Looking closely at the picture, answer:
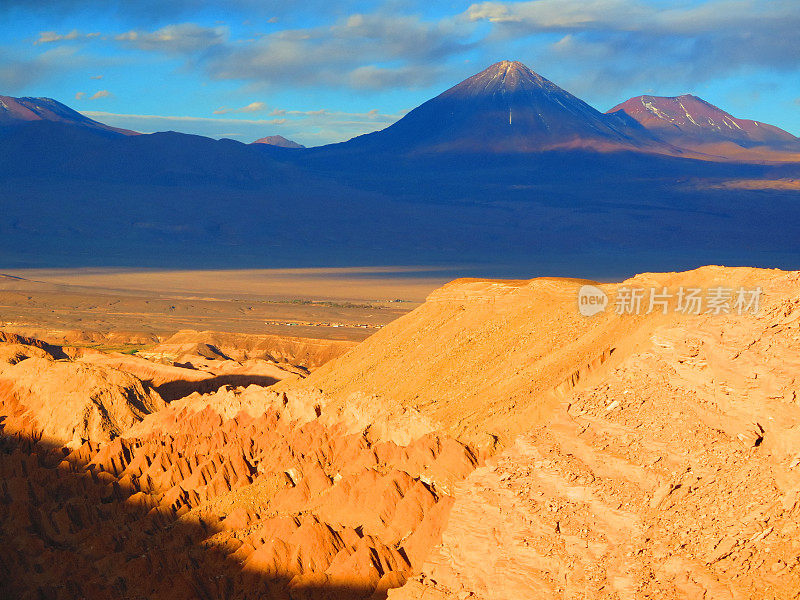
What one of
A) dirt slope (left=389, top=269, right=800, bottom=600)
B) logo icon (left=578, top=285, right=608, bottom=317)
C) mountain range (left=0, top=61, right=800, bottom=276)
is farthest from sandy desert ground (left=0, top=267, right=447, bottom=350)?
dirt slope (left=389, top=269, right=800, bottom=600)

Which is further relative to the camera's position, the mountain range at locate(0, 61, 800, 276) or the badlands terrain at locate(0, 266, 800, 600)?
the mountain range at locate(0, 61, 800, 276)

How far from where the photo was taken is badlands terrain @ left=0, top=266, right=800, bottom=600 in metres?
15.0

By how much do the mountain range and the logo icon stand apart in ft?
290

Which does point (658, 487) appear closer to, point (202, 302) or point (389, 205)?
point (202, 302)

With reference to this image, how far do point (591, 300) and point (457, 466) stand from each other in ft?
21.3

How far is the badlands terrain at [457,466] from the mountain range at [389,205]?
86590mm

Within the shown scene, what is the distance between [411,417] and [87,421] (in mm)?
14529

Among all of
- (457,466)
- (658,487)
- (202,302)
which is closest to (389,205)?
(202,302)

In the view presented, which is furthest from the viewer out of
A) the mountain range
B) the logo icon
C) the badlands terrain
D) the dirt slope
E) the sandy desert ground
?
the mountain range

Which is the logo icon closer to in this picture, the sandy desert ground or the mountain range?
the sandy desert ground

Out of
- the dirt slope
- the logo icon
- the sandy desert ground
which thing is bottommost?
the sandy desert ground

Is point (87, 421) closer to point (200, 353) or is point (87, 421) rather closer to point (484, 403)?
point (484, 403)

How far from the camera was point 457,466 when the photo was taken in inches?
805

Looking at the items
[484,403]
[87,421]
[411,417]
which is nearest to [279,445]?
[411,417]
